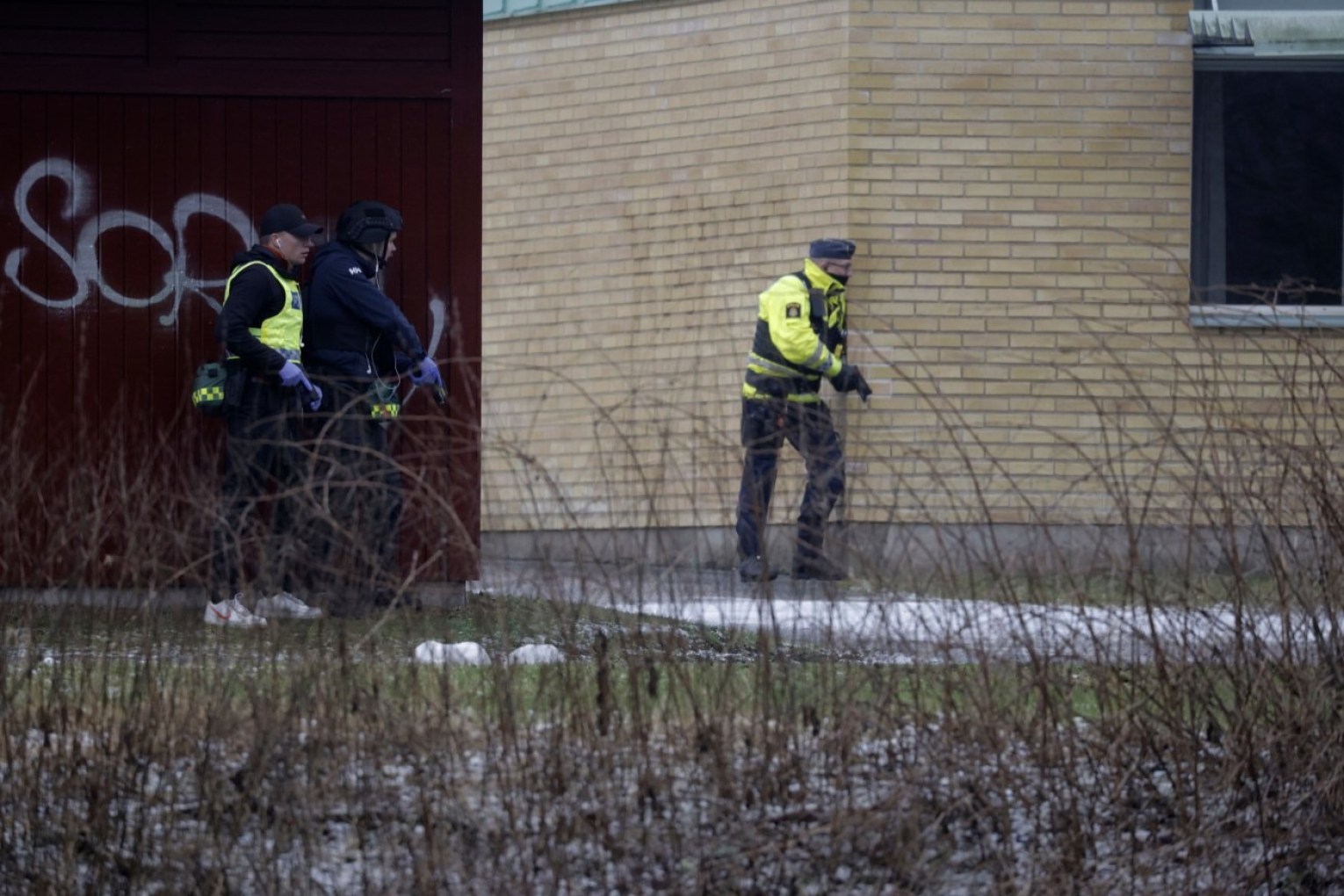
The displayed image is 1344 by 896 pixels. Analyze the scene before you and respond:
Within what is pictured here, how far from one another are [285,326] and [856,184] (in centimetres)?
390

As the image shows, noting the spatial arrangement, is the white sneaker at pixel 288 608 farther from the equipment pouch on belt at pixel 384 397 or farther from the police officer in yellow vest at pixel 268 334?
the equipment pouch on belt at pixel 384 397

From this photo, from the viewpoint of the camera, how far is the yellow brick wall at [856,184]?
11.6m

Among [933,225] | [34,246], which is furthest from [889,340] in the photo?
[34,246]

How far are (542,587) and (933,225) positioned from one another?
6.75 metres

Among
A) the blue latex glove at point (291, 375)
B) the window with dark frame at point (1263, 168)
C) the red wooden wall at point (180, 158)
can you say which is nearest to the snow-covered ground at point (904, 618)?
the blue latex glove at point (291, 375)

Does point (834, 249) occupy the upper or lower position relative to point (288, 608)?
upper

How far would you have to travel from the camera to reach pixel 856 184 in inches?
457

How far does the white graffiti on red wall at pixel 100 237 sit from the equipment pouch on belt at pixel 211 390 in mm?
533

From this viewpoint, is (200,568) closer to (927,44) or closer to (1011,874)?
(1011,874)

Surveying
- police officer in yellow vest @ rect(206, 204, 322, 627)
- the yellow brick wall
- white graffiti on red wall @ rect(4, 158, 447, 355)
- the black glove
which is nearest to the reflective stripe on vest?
police officer in yellow vest @ rect(206, 204, 322, 627)

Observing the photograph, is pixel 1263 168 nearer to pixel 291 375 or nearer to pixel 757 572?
pixel 291 375

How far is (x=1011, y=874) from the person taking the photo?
5.26 m

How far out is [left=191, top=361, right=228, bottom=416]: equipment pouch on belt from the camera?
29.1 feet

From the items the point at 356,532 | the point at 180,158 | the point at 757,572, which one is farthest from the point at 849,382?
the point at 356,532
